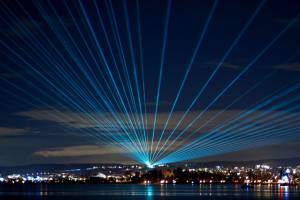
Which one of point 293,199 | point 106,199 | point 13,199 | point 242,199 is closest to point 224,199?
point 242,199

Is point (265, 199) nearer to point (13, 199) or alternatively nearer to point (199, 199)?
point (199, 199)

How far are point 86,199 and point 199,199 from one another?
15.7 m

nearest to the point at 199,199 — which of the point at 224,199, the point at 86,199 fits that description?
the point at 224,199

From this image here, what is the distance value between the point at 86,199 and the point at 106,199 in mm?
2998

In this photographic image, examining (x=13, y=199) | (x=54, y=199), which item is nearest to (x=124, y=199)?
(x=54, y=199)

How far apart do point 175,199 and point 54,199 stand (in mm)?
16969

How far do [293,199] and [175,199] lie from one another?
1625cm

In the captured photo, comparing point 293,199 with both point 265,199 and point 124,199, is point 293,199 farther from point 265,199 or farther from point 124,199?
point 124,199

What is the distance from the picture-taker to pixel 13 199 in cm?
7662

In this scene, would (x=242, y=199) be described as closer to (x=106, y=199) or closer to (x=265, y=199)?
(x=265, y=199)

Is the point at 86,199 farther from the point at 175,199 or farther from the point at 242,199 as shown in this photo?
the point at 242,199

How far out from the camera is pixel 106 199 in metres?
81.0

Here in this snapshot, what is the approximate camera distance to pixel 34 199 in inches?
3182

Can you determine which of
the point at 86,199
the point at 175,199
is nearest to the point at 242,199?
the point at 175,199
